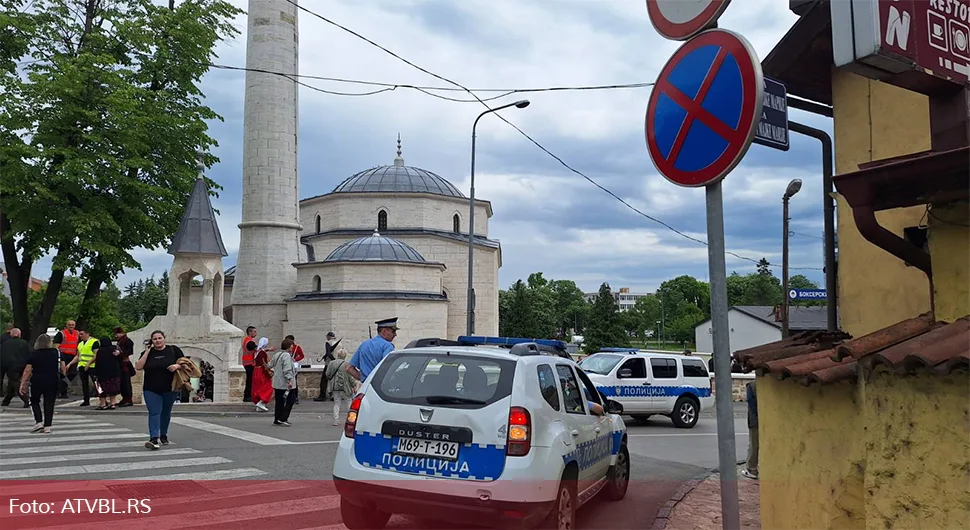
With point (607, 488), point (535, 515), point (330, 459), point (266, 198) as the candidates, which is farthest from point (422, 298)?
point (535, 515)

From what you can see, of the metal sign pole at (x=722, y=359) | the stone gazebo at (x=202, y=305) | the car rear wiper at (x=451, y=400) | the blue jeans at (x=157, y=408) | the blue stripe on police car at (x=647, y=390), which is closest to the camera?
the metal sign pole at (x=722, y=359)

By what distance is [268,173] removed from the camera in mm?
33125

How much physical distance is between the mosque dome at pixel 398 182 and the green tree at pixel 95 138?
21708 mm

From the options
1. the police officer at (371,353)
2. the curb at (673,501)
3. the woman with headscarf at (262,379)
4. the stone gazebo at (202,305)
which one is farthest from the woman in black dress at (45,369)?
the curb at (673,501)

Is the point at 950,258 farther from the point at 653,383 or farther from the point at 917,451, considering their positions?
the point at 653,383

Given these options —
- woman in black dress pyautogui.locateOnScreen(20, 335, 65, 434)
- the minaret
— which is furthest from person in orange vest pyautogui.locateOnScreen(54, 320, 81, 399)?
the minaret

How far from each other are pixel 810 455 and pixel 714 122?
2596mm

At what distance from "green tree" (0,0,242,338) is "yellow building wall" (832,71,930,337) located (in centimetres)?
2017

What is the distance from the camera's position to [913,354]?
3385mm

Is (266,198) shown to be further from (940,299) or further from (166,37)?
(940,299)

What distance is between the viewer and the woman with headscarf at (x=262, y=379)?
16.2 m

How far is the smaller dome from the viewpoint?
3597 centimetres

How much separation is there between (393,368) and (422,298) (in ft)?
98.2

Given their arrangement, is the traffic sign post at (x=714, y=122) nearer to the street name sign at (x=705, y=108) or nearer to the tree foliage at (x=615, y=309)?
the street name sign at (x=705, y=108)
